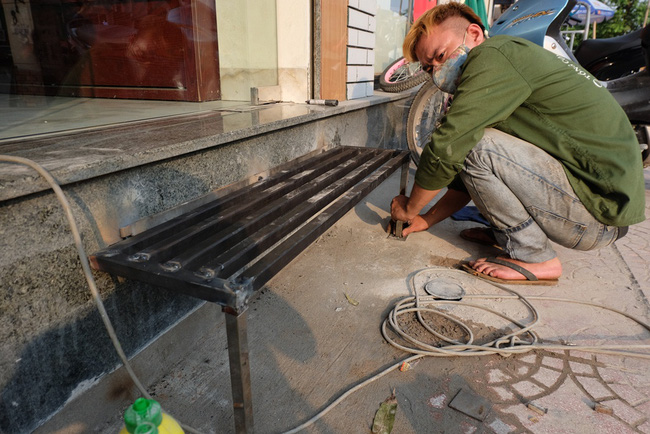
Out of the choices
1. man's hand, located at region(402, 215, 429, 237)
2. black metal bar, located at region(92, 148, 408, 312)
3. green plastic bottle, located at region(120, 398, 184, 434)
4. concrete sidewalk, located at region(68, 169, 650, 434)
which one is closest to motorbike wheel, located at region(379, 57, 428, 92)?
man's hand, located at region(402, 215, 429, 237)

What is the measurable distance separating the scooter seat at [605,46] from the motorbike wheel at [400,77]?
5.46 ft

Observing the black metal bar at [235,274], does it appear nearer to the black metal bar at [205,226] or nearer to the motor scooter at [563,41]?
the black metal bar at [205,226]

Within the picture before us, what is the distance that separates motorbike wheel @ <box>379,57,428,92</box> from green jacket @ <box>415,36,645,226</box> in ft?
9.79

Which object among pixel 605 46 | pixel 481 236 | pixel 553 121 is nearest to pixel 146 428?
pixel 553 121

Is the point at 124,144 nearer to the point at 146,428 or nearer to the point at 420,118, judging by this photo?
the point at 146,428

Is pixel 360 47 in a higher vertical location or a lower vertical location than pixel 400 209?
higher

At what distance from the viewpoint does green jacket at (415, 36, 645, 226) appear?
5.93 feet

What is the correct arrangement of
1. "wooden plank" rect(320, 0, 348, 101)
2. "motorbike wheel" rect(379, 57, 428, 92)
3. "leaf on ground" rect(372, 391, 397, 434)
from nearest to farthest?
"leaf on ground" rect(372, 391, 397, 434) < "wooden plank" rect(320, 0, 348, 101) < "motorbike wheel" rect(379, 57, 428, 92)

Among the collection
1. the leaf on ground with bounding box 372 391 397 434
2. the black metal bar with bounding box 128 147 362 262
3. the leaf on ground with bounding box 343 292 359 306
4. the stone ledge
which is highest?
the stone ledge

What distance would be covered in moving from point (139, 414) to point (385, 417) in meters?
0.77

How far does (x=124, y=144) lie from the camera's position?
1541 millimetres

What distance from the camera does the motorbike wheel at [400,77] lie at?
16.9 ft

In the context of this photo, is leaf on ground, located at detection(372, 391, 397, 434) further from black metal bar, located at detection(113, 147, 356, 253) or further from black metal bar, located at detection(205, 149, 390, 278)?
black metal bar, located at detection(113, 147, 356, 253)

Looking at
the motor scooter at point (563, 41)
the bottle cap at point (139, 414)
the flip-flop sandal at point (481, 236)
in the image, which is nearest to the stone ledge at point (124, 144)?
the bottle cap at point (139, 414)
